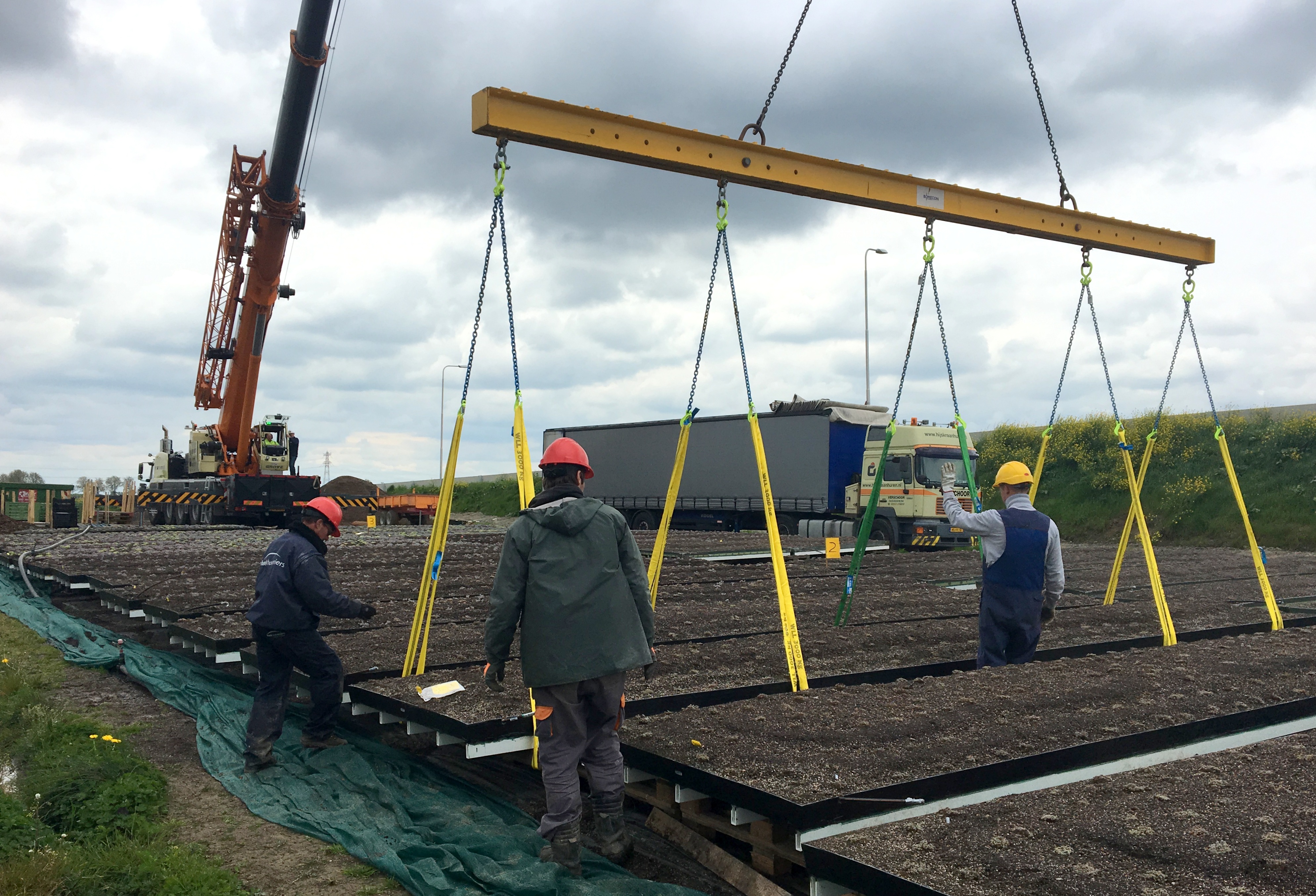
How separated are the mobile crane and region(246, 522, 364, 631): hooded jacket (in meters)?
8.61

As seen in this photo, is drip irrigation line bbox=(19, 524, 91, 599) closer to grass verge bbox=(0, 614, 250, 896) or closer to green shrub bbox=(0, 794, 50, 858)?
grass verge bbox=(0, 614, 250, 896)

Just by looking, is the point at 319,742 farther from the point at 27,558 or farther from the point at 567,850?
the point at 27,558

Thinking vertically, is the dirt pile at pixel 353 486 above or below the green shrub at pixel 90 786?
above

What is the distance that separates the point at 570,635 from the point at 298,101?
12.1 m

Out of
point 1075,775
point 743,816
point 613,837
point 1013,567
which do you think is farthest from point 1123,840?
point 1013,567

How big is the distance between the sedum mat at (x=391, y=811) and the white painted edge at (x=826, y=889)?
2.12ft

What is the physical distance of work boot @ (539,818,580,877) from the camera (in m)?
3.91

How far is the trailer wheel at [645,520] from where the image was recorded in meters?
28.7

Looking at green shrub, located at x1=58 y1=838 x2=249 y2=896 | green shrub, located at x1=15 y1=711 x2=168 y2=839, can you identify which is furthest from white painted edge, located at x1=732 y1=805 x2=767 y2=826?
green shrub, located at x1=15 y1=711 x2=168 y2=839

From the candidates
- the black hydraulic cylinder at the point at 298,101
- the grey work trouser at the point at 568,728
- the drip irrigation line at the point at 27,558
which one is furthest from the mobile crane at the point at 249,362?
the grey work trouser at the point at 568,728

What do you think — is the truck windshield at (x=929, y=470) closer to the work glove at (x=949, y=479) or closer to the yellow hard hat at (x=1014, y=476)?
the work glove at (x=949, y=479)

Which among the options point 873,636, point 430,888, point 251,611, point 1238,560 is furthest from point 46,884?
point 1238,560

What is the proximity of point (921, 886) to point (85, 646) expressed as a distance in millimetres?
9179

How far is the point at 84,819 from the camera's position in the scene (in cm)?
457
